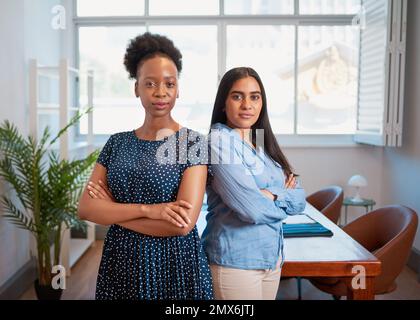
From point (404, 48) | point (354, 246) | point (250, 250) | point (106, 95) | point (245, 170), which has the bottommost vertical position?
point (354, 246)

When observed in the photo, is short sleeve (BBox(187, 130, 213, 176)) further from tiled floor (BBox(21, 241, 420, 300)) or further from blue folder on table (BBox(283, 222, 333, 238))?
tiled floor (BBox(21, 241, 420, 300))

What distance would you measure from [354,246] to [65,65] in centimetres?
233

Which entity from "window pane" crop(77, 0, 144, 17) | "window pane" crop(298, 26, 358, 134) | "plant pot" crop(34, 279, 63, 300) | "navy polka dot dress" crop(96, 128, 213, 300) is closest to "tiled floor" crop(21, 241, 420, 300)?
"plant pot" crop(34, 279, 63, 300)

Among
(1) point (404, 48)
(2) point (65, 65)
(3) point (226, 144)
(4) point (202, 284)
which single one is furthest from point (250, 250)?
(1) point (404, 48)

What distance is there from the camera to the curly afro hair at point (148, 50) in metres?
1.19

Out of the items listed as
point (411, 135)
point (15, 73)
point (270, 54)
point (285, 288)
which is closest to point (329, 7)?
point (270, 54)

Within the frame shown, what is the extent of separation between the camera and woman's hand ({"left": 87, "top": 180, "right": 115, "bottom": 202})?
123cm

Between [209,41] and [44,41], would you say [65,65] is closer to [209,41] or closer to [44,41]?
[44,41]

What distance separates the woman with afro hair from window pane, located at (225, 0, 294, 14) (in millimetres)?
3362

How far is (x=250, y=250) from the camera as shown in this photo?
4.30 feet

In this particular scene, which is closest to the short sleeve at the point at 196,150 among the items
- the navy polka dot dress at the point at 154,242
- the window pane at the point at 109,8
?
the navy polka dot dress at the point at 154,242

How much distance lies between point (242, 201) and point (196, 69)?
11.0 feet

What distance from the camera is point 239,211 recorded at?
4.23 feet
